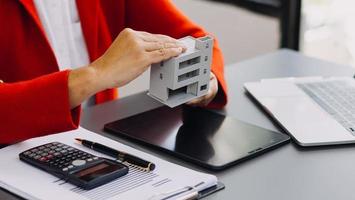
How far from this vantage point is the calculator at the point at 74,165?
0.96 m

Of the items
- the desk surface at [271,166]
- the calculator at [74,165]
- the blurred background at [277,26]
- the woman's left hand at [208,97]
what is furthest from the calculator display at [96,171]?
the blurred background at [277,26]

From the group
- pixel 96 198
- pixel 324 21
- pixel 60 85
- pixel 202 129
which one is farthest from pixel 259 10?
pixel 96 198

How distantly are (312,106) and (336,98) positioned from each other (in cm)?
8

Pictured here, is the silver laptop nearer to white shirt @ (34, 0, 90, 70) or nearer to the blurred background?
white shirt @ (34, 0, 90, 70)

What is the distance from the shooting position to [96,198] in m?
0.92

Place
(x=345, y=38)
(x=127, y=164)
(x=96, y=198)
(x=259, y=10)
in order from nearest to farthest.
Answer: (x=96, y=198), (x=127, y=164), (x=345, y=38), (x=259, y=10)

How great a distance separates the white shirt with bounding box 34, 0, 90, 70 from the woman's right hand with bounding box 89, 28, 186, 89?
0.38 meters

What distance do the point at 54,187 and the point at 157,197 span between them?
16 cm

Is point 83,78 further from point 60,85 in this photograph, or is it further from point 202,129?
point 202,129

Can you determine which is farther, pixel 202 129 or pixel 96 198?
pixel 202 129

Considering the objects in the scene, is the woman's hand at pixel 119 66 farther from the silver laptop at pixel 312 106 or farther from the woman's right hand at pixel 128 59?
the silver laptop at pixel 312 106

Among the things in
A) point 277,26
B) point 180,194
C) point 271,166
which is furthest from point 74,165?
point 277,26

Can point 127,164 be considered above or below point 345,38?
above

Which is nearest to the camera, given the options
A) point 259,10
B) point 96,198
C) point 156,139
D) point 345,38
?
point 96,198
